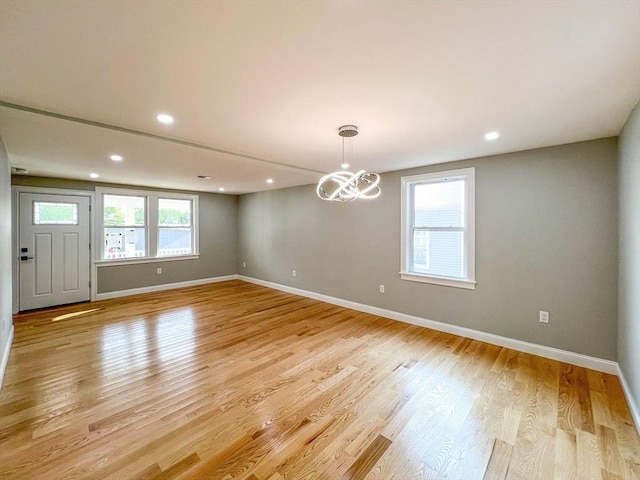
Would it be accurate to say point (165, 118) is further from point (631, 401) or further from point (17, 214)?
point (631, 401)

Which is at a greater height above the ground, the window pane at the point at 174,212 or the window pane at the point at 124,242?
the window pane at the point at 174,212

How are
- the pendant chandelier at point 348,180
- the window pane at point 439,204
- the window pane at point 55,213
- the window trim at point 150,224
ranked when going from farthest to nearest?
the window trim at point 150,224, the window pane at point 55,213, the window pane at point 439,204, the pendant chandelier at point 348,180

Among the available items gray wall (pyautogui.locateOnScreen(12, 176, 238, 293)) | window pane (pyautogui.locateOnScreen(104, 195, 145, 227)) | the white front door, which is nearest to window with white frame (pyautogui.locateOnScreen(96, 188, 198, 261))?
window pane (pyautogui.locateOnScreen(104, 195, 145, 227))

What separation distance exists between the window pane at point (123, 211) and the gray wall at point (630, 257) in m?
7.58

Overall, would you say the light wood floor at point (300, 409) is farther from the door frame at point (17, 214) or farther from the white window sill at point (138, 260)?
the white window sill at point (138, 260)


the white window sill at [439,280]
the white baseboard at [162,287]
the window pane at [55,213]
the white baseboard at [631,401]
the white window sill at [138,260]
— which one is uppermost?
the window pane at [55,213]

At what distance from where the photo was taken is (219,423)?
208cm

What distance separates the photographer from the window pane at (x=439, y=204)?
3.88 m

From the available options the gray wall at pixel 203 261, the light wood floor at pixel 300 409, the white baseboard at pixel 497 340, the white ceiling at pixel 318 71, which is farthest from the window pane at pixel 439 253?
the gray wall at pixel 203 261

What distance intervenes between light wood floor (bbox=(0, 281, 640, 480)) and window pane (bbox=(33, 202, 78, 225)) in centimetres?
217

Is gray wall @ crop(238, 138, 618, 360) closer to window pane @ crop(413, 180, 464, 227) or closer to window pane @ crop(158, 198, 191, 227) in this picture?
window pane @ crop(413, 180, 464, 227)

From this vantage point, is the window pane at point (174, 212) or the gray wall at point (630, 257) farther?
the window pane at point (174, 212)

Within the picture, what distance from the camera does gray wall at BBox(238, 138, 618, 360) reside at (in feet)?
9.34

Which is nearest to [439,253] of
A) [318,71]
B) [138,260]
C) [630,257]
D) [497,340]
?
[497,340]
